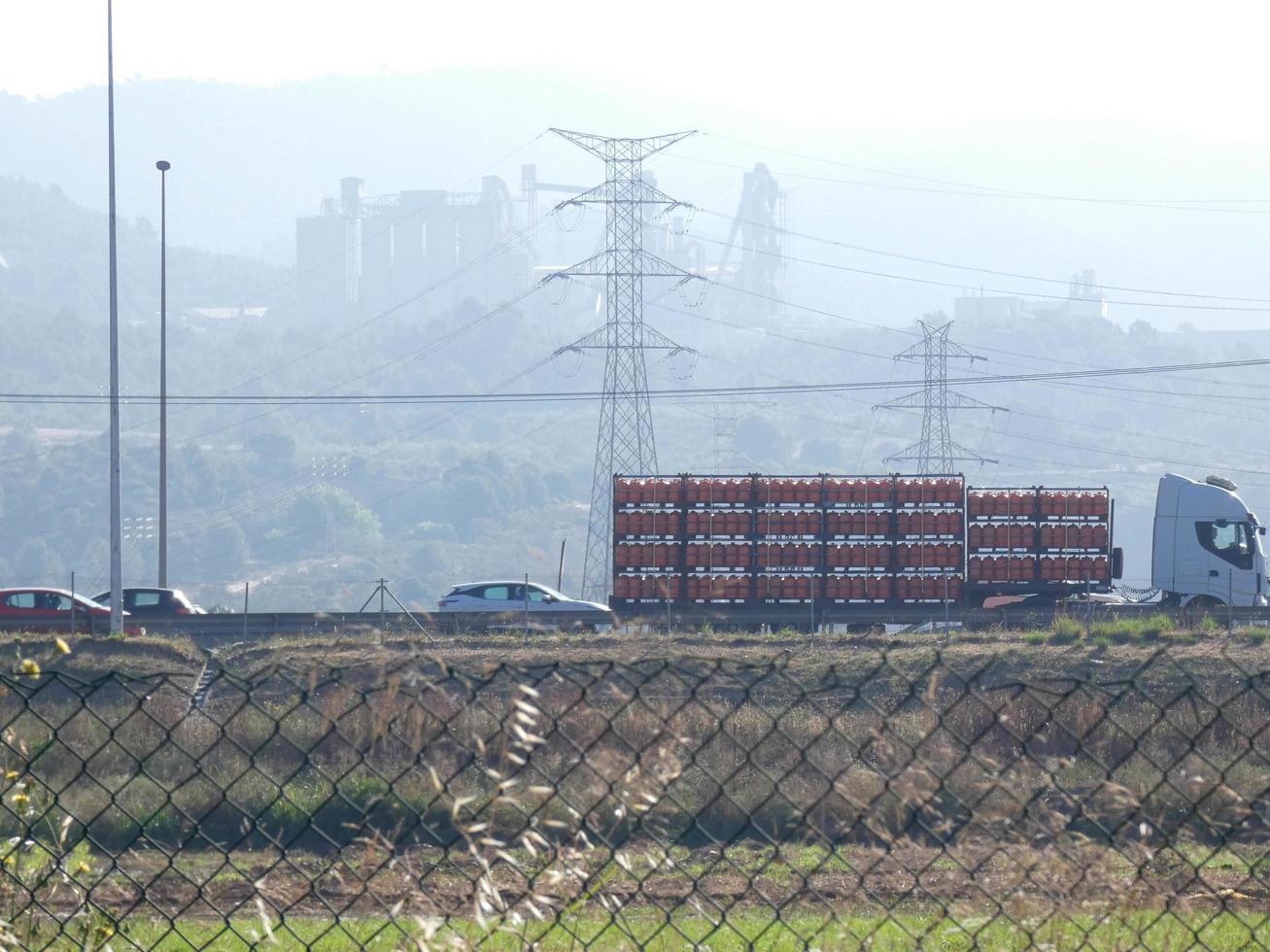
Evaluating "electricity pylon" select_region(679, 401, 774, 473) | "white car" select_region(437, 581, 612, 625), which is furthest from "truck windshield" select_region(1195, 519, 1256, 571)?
"electricity pylon" select_region(679, 401, 774, 473)

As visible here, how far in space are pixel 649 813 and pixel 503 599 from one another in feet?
92.5

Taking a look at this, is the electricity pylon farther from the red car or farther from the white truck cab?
the red car

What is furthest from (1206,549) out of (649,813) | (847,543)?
(649,813)

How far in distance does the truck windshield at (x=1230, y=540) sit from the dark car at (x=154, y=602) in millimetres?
22615

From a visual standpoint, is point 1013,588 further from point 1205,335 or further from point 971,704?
point 1205,335

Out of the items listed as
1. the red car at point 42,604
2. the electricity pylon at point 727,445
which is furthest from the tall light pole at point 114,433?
the electricity pylon at point 727,445

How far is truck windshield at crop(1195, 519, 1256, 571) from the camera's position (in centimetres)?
3325

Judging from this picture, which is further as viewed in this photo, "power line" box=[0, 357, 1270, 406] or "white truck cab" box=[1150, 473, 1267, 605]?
"power line" box=[0, 357, 1270, 406]

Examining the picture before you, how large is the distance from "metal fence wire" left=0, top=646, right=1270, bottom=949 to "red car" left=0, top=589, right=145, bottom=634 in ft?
39.6

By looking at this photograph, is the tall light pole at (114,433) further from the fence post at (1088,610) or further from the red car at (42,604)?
the fence post at (1088,610)

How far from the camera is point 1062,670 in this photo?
73.0 ft

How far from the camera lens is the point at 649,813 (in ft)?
17.5

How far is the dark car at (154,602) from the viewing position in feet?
110

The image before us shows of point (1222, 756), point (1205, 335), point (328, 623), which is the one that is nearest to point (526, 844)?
point (1222, 756)
